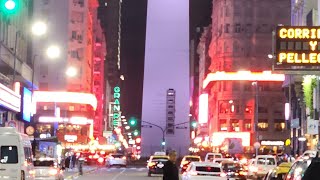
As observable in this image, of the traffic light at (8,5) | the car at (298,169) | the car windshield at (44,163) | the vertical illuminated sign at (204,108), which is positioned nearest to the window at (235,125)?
the vertical illuminated sign at (204,108)

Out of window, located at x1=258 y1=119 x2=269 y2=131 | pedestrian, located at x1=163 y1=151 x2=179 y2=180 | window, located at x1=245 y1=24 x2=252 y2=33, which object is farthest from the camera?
window, located at x1=245 y1=24 x2=252 y2=33

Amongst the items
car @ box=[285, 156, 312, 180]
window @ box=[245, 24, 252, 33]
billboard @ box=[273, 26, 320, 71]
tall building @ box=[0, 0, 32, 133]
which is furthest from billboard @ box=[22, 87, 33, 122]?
window @ box=[245, 24, 252, 33]

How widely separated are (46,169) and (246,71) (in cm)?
9005

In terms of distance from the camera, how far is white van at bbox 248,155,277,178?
1651 inches

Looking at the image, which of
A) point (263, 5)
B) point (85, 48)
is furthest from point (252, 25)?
point (85, 48)

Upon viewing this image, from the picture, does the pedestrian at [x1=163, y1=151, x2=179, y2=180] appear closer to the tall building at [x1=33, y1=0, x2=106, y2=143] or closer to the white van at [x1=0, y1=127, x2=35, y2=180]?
the white van at [x1=0, y1=127, x2=35, y2=180]

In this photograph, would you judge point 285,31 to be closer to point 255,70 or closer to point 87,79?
point 255,70

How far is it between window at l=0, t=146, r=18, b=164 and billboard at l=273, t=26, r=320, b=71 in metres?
17.1

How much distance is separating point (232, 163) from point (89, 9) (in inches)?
3532

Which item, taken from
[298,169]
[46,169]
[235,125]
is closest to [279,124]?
[235,125]

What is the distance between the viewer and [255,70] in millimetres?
120750

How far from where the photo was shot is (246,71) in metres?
119

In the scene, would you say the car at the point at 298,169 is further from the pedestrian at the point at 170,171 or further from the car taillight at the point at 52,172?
the car taillight at the point at 52,172

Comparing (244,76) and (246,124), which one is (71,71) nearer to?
(246,124)
